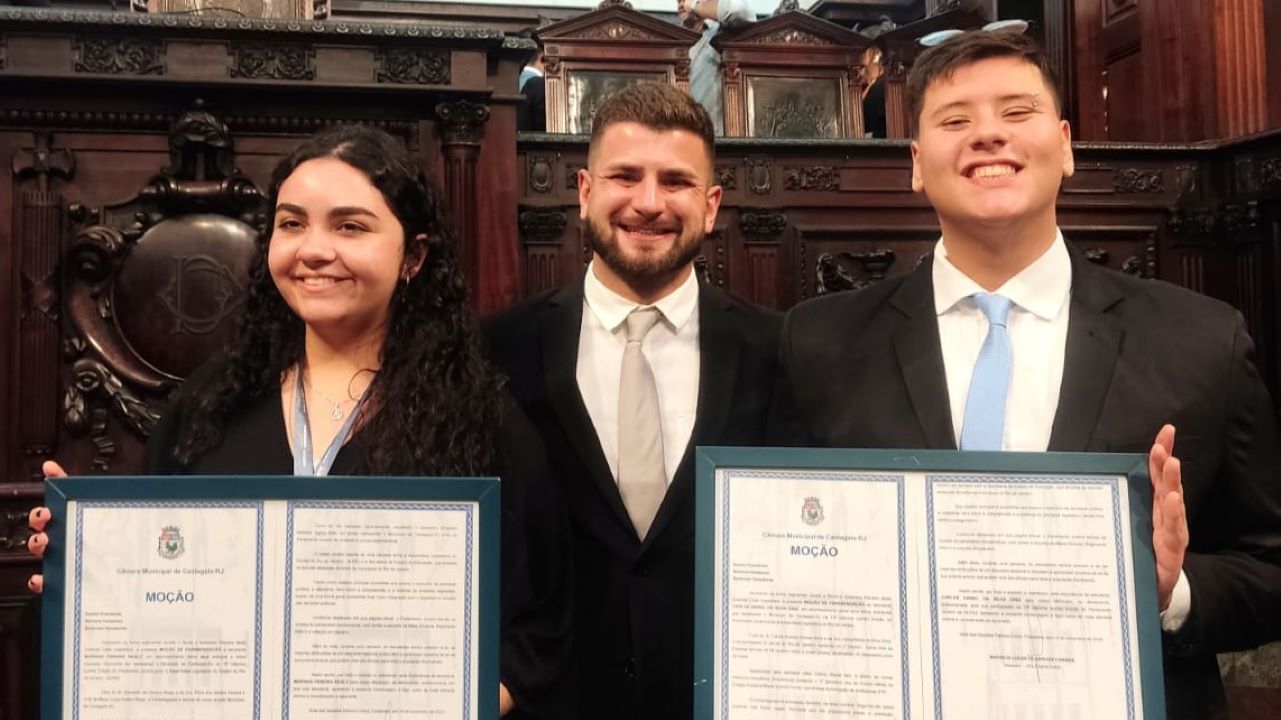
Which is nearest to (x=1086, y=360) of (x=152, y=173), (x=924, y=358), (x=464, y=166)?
(x=924, y=358)

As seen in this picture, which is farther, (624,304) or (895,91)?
(895,91)

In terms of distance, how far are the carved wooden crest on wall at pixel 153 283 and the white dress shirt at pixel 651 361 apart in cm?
151

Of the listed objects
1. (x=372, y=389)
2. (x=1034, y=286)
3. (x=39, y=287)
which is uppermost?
(x=39, y=287)

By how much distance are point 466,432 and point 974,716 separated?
83 centimetres

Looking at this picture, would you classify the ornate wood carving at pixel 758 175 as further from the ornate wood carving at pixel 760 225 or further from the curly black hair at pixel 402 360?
the curly black hair at pixel 402 360

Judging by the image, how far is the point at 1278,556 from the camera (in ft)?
4.82

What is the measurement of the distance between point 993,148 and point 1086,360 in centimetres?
33

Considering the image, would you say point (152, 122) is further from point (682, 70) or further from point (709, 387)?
point (682, 70)

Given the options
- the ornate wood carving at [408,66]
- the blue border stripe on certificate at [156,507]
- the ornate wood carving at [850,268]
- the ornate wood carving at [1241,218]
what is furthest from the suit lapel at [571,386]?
the ornate wood carving at [1241,218]

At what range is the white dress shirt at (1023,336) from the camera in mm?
1444

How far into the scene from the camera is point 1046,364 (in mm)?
1477

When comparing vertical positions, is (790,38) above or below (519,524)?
above

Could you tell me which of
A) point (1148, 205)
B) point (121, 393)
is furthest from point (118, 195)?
point (1148, 205)

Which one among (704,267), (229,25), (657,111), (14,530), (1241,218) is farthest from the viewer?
(1241,218)
